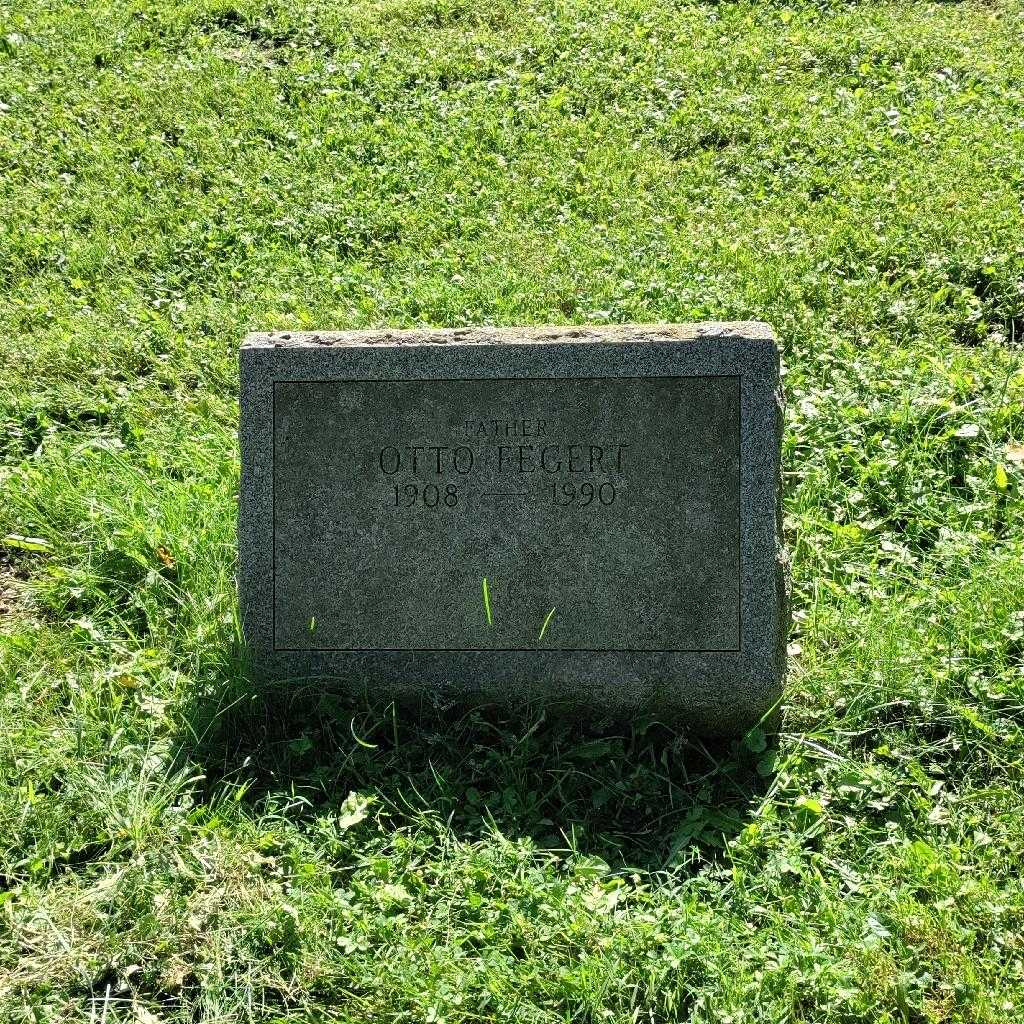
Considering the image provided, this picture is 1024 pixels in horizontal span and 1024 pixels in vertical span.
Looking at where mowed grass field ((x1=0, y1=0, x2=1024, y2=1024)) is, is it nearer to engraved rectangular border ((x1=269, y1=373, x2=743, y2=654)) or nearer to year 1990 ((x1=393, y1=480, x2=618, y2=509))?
engraved rectangular border ((x1=269, y1=373, x2=743, y2=654))

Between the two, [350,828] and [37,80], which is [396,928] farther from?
[37,80]

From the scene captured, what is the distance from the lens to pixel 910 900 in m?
2.94

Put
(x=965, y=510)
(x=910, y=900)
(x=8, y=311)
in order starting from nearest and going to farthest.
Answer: (x=910, y=900) → (x=965, y=510) → (x=8, y=311)

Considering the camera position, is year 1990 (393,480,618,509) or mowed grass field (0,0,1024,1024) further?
year 1990 (393,480,618,509)

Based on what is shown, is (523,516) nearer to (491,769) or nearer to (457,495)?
(457,495)

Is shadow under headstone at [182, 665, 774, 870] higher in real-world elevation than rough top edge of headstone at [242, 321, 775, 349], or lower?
lower

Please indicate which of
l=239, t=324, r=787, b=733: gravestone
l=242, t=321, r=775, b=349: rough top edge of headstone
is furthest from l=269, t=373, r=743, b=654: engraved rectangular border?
l=242, t=321, r=775, b=349: rough top edge of headstone

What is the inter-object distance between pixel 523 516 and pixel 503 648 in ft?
1.32

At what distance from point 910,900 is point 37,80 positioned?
7.69 metres

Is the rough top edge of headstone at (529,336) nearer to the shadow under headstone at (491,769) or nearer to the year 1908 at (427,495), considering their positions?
Result: the year 1908 at (427,495)

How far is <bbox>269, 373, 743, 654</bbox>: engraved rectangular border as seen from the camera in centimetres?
352

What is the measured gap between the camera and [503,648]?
141 inches

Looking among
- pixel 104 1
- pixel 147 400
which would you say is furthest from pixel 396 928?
pixel 104 1

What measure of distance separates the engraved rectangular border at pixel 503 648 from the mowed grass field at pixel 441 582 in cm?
20
